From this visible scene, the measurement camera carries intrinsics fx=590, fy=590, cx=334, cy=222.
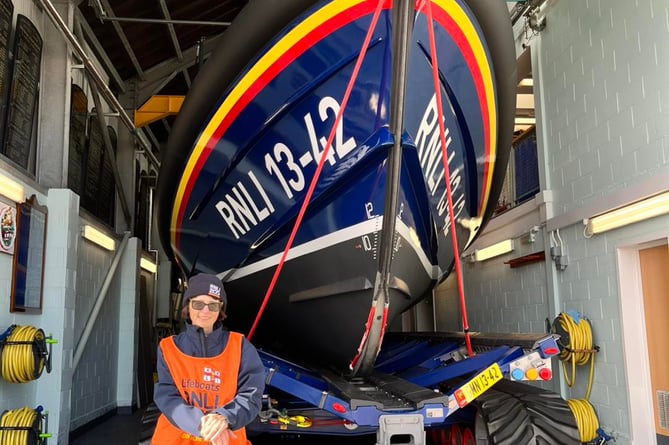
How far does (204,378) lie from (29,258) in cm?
281

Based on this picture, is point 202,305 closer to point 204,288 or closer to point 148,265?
point 204,288

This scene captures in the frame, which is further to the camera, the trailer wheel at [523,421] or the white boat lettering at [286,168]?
the white boat lettering at [286,168]

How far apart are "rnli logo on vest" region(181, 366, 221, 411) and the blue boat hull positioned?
1.36 m

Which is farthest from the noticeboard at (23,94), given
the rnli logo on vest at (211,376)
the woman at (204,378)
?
the rnli logo on vest at (211,376)

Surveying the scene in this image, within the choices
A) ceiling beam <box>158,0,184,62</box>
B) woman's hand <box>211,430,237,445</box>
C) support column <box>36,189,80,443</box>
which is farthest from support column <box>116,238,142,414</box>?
woman's hand <box>211,430,237,445</box>

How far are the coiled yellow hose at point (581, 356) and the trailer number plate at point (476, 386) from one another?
149 centimetres

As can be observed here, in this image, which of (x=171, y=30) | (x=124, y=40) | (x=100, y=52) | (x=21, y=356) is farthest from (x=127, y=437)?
(x=171, y=30)

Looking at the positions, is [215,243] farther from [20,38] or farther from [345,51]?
[20,38]

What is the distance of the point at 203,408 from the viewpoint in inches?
63.5

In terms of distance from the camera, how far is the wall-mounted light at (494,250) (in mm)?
5559

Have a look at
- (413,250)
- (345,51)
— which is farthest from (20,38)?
(413,250)

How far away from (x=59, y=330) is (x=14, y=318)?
1.60ft

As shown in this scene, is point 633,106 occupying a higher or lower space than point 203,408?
higher

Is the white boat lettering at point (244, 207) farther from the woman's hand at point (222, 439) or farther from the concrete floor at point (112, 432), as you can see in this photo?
the concrete floor at point (112, 432)
